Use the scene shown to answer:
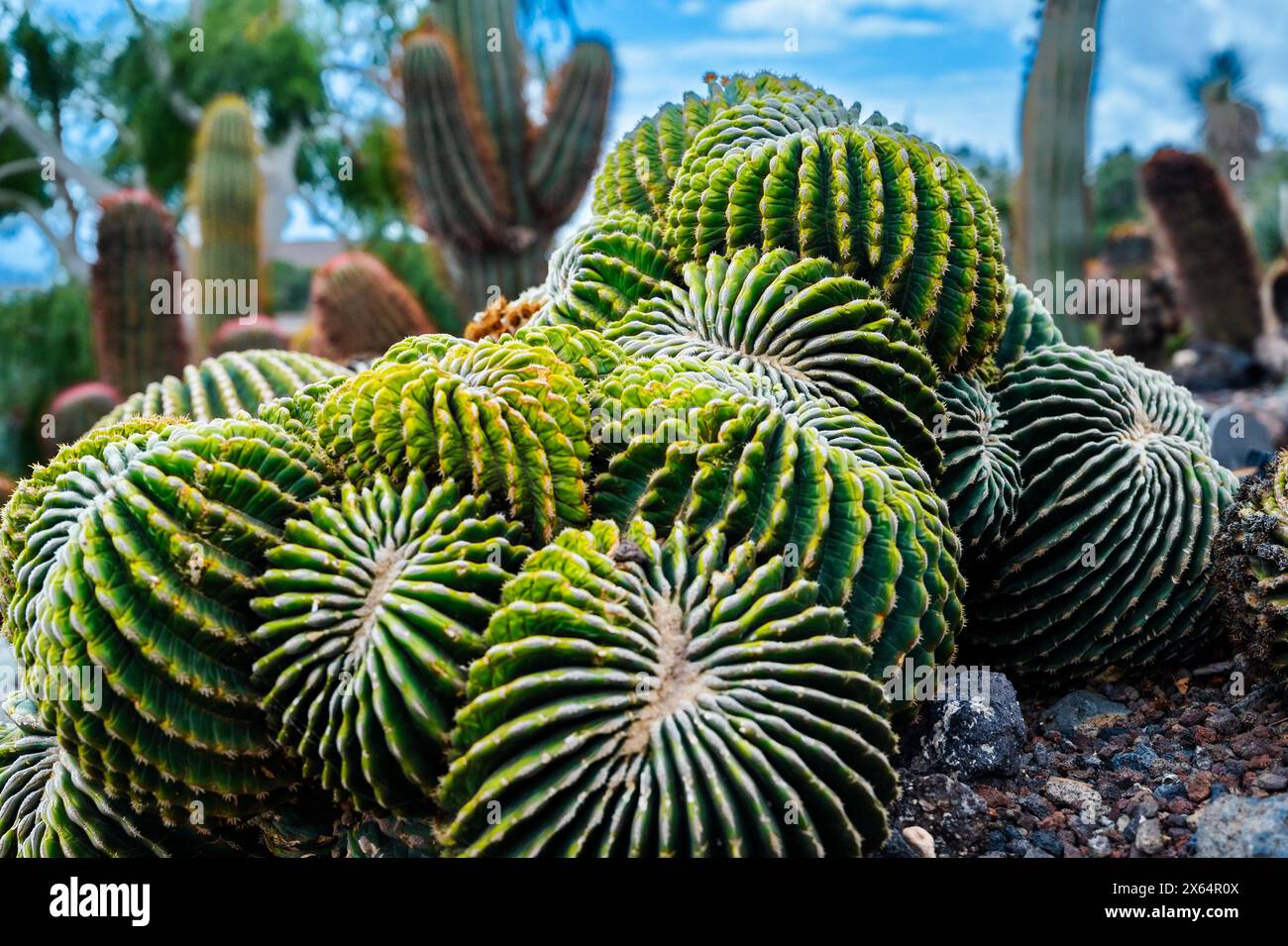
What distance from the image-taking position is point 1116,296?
10.5m

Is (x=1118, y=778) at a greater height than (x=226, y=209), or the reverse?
(x=226, y=209)

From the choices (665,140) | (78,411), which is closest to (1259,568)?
(665,140)

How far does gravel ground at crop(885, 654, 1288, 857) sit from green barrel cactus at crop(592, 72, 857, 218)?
203 centimetres

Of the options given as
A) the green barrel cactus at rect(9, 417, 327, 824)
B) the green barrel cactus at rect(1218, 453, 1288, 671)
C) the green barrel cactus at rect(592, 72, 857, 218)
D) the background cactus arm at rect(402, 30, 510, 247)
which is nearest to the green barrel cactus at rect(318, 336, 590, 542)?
the green barrel cactus at rect(9, 417, 327, 824)

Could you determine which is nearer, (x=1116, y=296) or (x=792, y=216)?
(x=792, y=216)

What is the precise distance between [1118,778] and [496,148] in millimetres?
11123

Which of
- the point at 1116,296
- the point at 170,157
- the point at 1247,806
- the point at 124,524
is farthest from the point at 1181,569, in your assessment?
the point at 170,157

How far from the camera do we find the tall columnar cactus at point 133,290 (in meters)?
10.1

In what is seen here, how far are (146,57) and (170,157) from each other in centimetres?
210

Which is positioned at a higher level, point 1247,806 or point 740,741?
point 740,741

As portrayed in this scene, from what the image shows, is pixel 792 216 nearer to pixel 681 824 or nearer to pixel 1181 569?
pixel 1181 569

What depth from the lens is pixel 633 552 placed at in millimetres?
2691

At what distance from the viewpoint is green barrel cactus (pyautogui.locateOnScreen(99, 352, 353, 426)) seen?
4566mm

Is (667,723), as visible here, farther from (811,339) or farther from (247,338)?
(247,338)
